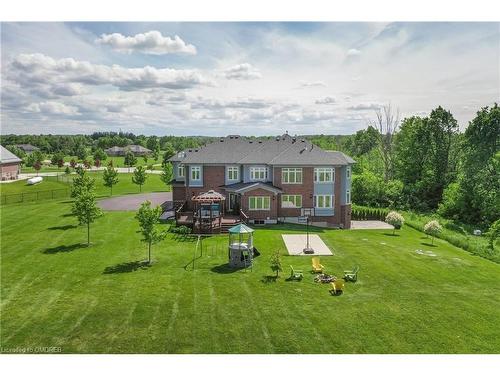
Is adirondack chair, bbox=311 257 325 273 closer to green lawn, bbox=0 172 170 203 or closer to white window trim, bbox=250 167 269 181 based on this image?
white window trim, bbox=250 167 269 181

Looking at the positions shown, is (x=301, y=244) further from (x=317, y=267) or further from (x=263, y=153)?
(x=263, y=153)

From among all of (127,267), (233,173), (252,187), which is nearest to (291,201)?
(252,187)

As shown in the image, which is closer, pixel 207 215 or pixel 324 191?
pixel 207 215

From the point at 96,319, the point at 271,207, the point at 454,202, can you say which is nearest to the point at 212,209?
the point at 271,207

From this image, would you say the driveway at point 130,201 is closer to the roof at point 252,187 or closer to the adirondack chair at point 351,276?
the roof at point 252,187

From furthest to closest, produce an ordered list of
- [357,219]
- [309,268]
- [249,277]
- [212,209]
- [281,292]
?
[357,219] → [212,209] → [309,268] → [249,277] → [281,292]

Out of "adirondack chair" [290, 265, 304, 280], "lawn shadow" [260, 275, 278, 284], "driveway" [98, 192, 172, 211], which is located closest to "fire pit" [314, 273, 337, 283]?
"adirondack chair" [290, 265, 304, 280]

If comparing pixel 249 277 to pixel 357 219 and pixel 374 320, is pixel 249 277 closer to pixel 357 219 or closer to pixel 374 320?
pixel 374 320
